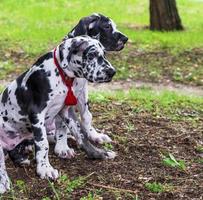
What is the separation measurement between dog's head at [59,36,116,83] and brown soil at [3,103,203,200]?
0.97 meters

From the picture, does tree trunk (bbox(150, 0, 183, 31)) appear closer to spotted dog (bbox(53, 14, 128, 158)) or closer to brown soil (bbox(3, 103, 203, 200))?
brown soil (bbox(3, 103, 203, 200))

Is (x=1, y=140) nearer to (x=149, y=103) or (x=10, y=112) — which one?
(x=10, y=112)

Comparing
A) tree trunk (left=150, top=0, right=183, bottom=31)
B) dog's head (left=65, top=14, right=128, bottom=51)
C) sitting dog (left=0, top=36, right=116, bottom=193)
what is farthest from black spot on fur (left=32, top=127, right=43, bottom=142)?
tree trunk (left=150, top=0, right=183, bottom=31)

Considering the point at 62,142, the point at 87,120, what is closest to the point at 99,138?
the point at 87,120

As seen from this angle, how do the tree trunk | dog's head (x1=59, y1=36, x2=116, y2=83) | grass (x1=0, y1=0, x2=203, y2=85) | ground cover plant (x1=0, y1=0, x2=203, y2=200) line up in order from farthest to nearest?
the tree trunk, grass (x1=0, y1=0, x2=203, y2=85), ground cover plant (x1=0, y1=0, x2=203, y2=200), dog's head (x1=59, y1=36, x2=116, y2=83)

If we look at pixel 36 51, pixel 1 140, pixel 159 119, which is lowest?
pixel 36 51

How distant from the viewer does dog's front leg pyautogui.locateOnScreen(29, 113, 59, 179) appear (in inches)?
215

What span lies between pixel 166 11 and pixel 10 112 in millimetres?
10446

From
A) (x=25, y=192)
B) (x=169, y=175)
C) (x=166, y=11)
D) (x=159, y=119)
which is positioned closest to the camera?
(x=25, y=192)

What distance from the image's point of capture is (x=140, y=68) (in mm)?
11812

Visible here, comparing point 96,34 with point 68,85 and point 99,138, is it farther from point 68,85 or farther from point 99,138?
point 99,138

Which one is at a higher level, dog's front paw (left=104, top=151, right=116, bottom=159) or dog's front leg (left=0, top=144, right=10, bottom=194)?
dog's front leg (left=0, top=144, right=10, bottom=194)

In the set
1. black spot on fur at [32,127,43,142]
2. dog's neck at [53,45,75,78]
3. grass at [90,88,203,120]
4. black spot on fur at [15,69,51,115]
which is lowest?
grass at [90,88,203,120]

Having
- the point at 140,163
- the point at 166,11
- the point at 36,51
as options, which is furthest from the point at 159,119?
the point at 166,11
